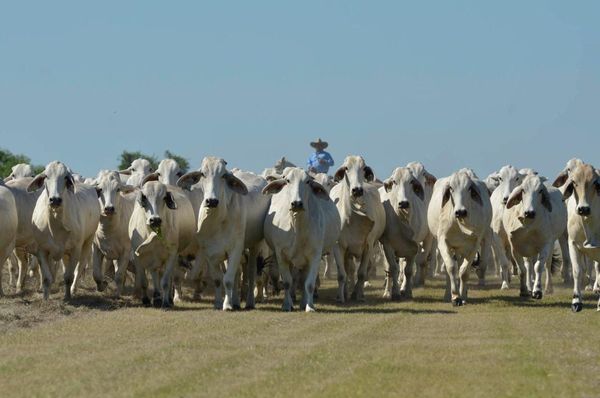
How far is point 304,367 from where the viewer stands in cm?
1445

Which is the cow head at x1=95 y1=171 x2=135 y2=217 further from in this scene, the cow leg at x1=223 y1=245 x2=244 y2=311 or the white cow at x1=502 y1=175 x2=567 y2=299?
the white cow at x1=502 y1=175 x2=567 y2=299

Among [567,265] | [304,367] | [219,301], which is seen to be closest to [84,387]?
[304,367]

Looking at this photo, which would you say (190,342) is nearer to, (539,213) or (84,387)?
(84,387)

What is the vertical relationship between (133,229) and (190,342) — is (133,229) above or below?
above

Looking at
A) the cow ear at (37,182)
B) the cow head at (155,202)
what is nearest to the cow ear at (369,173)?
the cow head at (155,202)

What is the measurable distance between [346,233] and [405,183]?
1.70m

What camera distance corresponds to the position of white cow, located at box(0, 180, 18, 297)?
2391 centimetres

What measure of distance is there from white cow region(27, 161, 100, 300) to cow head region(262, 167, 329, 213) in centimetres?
365

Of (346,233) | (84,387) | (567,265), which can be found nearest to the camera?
(84,387)

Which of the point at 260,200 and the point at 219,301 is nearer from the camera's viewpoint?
the point at 219,301

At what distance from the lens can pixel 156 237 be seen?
23656mm

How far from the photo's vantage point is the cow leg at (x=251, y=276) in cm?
2350

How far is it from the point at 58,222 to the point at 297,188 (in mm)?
4548

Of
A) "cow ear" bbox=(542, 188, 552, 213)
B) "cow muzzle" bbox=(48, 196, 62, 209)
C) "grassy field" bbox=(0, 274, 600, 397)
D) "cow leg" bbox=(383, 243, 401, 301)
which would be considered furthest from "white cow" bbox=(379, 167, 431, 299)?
"cow muzzle" bbox=(48, 196, 62, 209)
